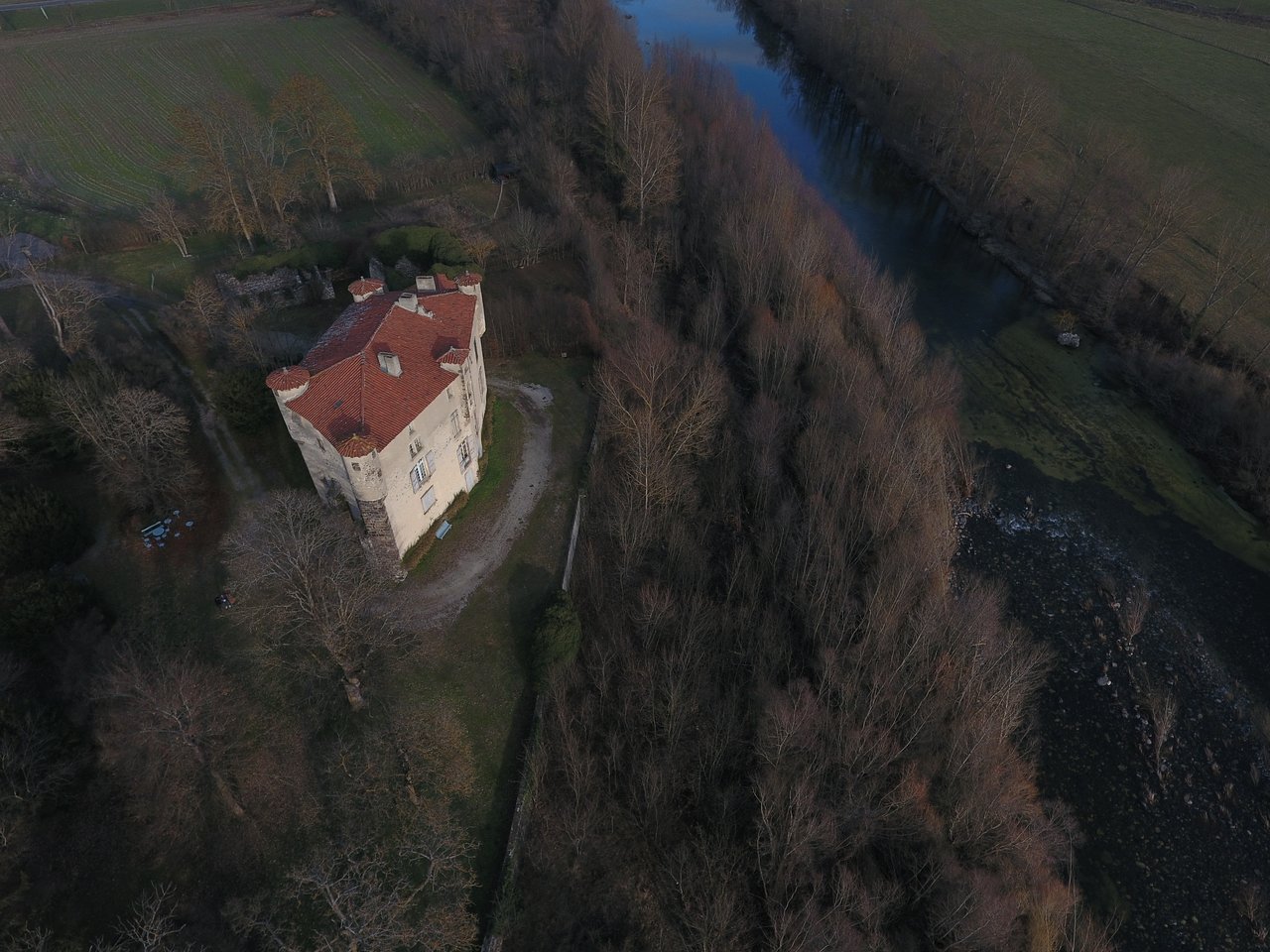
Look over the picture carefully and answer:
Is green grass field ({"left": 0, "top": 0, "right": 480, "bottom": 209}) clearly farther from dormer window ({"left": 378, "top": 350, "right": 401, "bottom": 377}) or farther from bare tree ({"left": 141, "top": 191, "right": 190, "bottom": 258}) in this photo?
dormer window ({"left": 378, "top": 350, "right": 401, "bottom": 377})

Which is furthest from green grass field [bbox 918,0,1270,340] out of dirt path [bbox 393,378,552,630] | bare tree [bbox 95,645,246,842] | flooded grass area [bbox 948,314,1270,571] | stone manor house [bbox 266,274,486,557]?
bare tree [bbox 95,645,246,842]

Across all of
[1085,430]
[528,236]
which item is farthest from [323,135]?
[1085,430]

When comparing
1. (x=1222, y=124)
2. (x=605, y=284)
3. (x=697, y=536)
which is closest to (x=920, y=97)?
(x=1222, y=124)

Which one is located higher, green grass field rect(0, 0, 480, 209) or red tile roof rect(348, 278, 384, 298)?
red tile roof rect(348, 278, 384, 298)

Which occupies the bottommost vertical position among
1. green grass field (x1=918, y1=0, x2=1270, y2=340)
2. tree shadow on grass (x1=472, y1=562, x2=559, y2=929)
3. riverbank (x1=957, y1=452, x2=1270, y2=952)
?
tree shadow on grass (x1=472, y1=562, x2=559, y2=929)

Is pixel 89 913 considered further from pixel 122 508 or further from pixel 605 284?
pixel 605 284

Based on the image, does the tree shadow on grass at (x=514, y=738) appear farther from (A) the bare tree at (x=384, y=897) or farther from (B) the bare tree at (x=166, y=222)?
(B) the bare tree at (x=166, y=222)

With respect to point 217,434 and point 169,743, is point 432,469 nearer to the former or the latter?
point 217,434

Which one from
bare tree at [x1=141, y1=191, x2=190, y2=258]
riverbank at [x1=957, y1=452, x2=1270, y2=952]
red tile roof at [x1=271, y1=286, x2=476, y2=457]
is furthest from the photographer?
bare tree at [x1=141, y1=191, x2=190, y2=258]

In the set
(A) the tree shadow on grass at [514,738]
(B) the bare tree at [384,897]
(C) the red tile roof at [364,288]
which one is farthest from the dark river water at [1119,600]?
(C) the red tile roof at [364,288]
